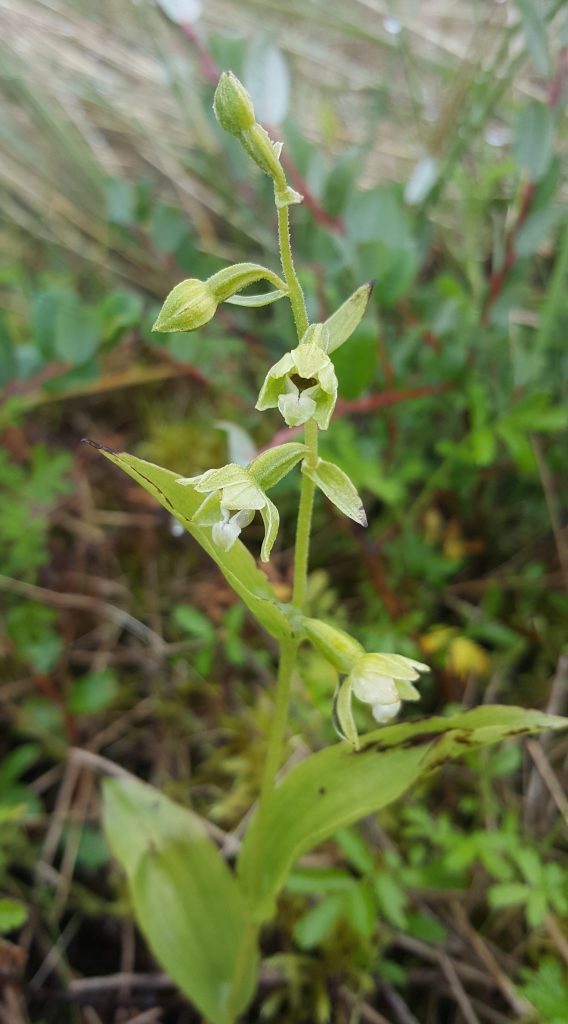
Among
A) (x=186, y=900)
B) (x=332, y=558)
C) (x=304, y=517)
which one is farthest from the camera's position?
(x=332, y=558)

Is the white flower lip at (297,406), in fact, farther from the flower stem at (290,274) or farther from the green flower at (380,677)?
the green flower at (380,677)

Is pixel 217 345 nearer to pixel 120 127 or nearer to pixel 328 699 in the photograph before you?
pixel 328 699

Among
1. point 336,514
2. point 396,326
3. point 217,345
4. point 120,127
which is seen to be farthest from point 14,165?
point 336,514

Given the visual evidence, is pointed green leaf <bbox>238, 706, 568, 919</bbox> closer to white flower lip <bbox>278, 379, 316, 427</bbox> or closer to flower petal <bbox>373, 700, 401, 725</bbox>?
flower petal <bbox>373, 700, 401, 725</bbox>

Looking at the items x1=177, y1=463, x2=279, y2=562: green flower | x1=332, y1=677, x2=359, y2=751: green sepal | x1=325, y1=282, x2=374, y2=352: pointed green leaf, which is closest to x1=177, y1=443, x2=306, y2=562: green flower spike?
x1=177, y1=463, x2=279, y2=562: green flower

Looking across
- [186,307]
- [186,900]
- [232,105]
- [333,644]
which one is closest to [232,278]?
[186,307]

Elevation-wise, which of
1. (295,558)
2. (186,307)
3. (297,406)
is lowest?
(295,558)

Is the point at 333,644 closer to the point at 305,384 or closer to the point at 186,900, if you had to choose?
the point at 305,384
